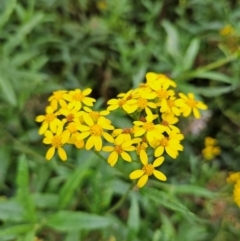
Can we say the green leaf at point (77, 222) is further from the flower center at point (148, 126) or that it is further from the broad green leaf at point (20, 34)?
the broad green leaf at point (20, 34)

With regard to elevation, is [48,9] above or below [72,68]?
above

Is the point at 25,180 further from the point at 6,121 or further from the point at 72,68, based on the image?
the point at 72,68

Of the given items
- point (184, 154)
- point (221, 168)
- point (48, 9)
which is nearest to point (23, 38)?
point (48, 9)

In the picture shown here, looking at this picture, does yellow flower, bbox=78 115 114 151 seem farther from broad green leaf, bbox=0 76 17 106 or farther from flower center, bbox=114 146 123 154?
broad green leaf, bbox=0 76 17 106

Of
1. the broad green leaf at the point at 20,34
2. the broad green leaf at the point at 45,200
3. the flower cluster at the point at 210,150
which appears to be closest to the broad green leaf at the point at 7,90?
the broad green leaf at the point at 20,34

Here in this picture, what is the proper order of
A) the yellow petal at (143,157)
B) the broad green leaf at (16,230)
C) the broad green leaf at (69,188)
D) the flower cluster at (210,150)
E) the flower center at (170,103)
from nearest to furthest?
the yellow petal at (143,157), the flower center at (170,103), the broad green leaf at (16,230), the broad green leaf at (69,188), the flower cluster at (210,150)

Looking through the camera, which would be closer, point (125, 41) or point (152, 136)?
point (152, 136)

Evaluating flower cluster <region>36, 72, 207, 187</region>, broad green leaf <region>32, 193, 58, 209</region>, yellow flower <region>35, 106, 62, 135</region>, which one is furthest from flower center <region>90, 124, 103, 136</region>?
broad green leaf <region>32, 193, 58, 209</region>
